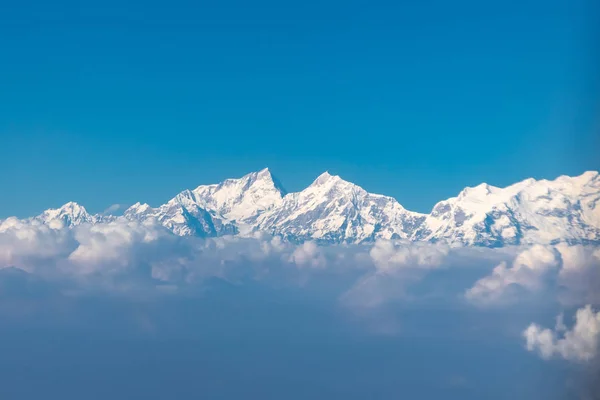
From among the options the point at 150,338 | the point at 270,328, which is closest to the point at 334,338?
the point at 270,328

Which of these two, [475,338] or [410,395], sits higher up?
[475,338]

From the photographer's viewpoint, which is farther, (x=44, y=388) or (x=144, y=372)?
(x=144, y=372)

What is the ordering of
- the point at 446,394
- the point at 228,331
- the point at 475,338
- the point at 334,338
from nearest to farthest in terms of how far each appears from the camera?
1. the point at 446,394
2. the point at 475,338
3. the point at 334,338
4. the point at 228,331

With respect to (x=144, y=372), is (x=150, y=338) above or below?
above

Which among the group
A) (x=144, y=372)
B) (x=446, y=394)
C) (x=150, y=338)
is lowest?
(x=446, y=394)

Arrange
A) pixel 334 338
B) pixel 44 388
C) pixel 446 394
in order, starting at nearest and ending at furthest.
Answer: pixel 446 394, pixel 44 388, pixel 334 338

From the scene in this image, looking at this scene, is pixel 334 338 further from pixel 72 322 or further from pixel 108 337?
pixel 72 322

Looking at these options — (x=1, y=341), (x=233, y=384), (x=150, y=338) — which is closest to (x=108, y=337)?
(x=150, y=338)

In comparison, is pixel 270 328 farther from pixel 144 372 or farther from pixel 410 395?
pixel 410 395

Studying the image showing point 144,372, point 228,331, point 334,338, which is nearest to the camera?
point 144,372
